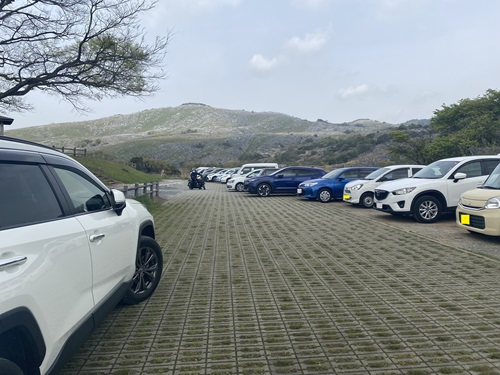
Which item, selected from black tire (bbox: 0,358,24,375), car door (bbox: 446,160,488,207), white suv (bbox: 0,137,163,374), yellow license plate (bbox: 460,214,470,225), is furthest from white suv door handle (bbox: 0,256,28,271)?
car door (bbox: 446,160,488,207)

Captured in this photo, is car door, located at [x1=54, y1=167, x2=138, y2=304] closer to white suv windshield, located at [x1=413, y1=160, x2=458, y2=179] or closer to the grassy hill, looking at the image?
white suv windshield, located at [x1=413, y1=160, x2=458, y2=179]

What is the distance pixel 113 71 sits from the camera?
16.6m

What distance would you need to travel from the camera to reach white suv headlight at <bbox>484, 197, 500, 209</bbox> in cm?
756

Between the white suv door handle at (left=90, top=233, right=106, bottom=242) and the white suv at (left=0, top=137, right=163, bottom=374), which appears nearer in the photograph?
the white suv at (left=0, top=137, right=163, bottom=374)

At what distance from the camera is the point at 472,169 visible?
1072 cm

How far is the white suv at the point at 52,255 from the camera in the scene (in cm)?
216

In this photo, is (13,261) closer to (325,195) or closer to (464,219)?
(464,219)

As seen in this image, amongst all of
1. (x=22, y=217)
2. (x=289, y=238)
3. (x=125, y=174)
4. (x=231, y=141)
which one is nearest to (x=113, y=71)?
(x=289, y=238)

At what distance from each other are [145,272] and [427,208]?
26.6 feet

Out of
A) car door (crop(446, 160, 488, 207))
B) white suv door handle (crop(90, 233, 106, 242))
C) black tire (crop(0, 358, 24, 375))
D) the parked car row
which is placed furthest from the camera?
car door (crop(446, 160, 488, 207))

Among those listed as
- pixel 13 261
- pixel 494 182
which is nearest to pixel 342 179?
pixel 494 182

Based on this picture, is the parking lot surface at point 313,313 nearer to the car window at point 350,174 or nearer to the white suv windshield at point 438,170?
the white suv windshield at point 438,170

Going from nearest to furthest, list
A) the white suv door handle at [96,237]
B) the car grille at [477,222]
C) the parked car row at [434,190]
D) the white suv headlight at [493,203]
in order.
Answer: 1. the white suv door handle at [96,237]
2. the white suv headlight at [493,203]
3. the car grille at [477,222]
4. the parked car row at [434,190]

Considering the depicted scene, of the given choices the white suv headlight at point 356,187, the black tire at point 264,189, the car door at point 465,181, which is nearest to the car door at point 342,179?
the white suv headlight at point 356,187
